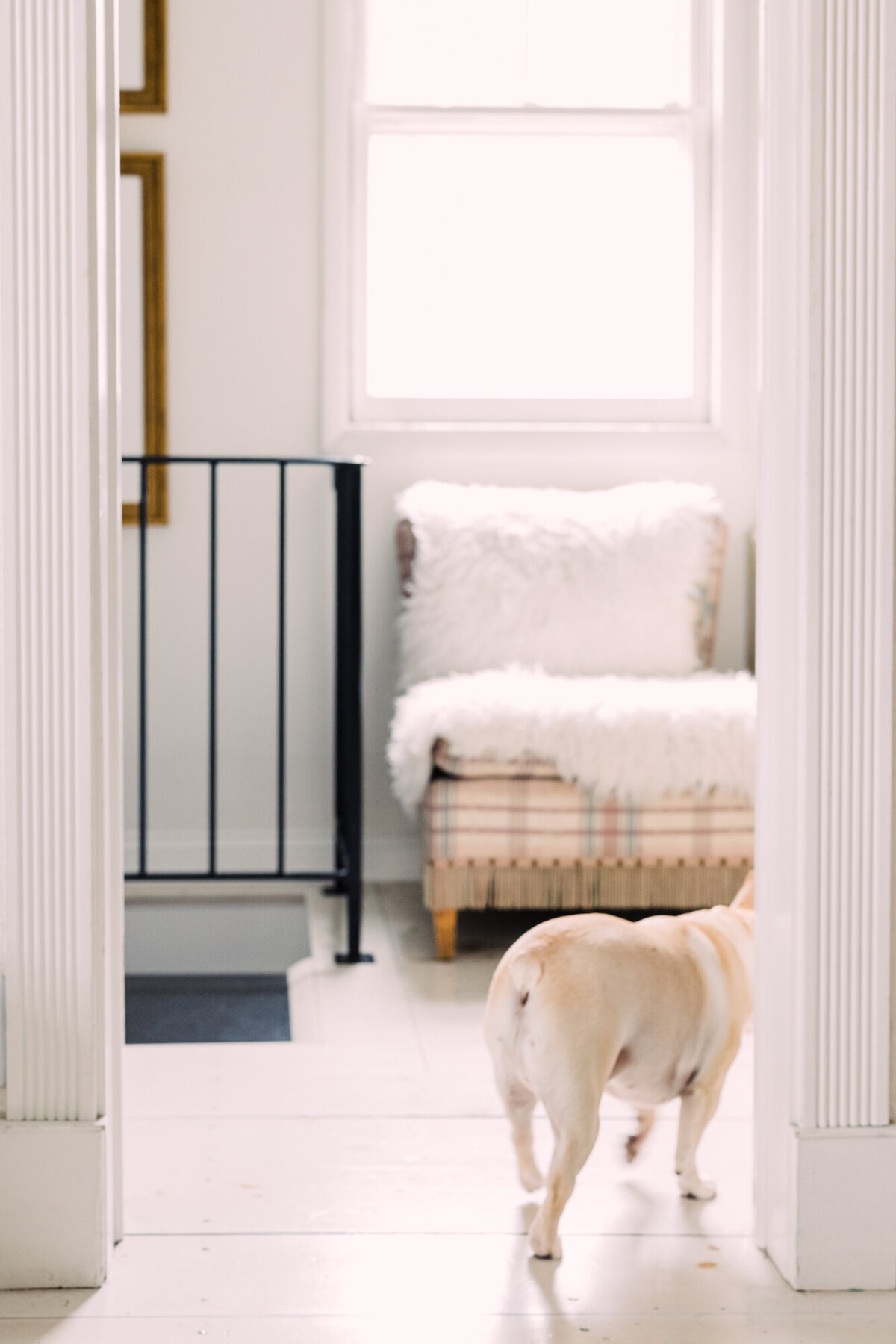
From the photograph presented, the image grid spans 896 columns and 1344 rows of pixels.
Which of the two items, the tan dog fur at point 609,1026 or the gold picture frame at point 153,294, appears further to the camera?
the gold picture frame at point 153,294

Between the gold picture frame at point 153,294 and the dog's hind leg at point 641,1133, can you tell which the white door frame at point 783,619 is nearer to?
the dog's hind leg at point 641,1133

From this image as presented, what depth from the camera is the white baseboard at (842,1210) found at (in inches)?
55.8

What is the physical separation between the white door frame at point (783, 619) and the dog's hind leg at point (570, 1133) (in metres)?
0.21

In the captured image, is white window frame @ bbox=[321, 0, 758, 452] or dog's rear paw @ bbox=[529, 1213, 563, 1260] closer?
dog's rear paw @ bbox=[529, 1213, 563, 1260]

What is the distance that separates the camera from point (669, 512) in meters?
3.23

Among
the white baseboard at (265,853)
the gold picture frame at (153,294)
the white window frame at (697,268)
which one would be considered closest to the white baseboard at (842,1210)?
the white baseboard at (265,853)

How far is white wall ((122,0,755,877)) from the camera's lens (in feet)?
10.8

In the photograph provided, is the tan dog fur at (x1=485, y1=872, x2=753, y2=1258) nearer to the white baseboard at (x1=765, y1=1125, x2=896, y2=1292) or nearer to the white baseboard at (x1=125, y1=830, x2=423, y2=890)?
the white baseboard at (x1=765, y1=1125, x2=896, y2=1292)

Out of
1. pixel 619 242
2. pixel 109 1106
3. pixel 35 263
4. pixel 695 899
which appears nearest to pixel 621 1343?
pixel 109 1106

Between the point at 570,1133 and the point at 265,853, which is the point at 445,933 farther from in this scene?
the point at 570,1133

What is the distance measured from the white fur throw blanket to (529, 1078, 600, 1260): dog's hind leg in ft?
4.15

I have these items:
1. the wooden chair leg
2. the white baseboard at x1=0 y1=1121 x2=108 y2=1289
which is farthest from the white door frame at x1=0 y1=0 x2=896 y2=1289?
the wooden chair leg

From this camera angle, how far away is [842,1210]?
1.42m

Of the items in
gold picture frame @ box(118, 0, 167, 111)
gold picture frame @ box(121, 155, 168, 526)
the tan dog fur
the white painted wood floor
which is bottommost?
the white painted wood floor
